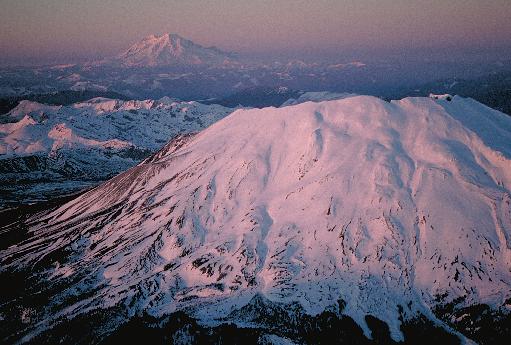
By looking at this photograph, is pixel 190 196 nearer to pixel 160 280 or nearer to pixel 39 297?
pixel 160 280

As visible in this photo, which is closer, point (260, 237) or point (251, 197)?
point (260, 237)

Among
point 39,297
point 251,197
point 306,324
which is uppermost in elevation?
point 251,197

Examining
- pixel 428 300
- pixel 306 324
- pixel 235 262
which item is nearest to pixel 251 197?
pixel 235 262

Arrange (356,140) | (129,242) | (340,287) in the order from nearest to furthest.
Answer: (340,287), (129,242), (356,140)

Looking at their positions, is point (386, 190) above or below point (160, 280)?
above

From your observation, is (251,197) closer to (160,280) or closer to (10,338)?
(160,280)

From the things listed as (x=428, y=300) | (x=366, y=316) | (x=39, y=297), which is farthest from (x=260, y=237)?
(x=39, y=297)

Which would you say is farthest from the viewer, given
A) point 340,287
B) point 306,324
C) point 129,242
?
point 129,242
